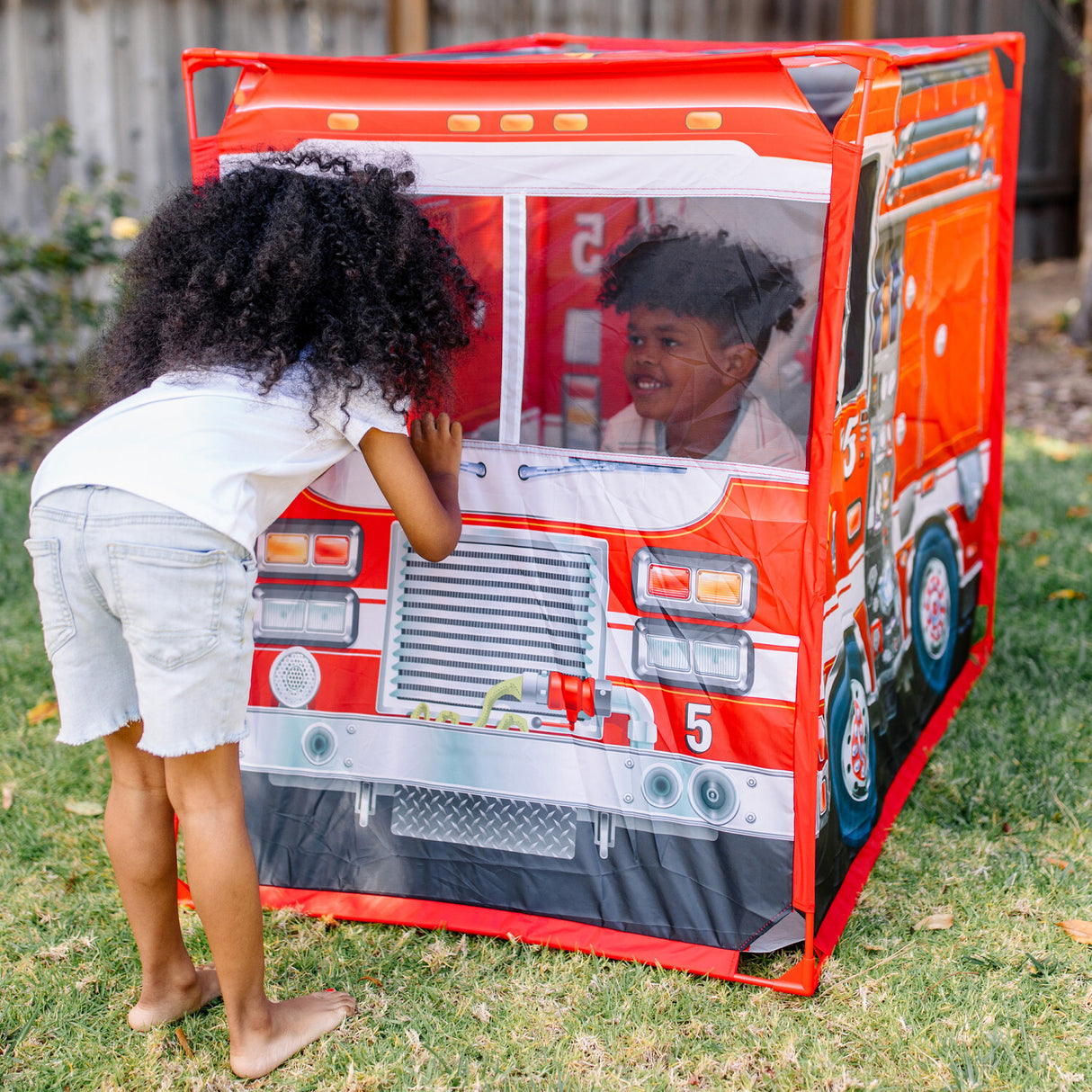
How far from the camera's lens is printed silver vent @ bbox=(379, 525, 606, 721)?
2.29 m

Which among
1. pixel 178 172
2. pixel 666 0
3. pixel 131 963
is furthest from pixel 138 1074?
pixel 666 0

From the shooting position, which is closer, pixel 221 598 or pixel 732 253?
pixel 221 598

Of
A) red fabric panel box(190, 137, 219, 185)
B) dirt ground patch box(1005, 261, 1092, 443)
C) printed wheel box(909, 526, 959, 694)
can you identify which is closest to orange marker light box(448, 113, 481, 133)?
red fabric panel box(190, 137, 219, 185)

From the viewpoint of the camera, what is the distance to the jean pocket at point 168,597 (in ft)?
5.86

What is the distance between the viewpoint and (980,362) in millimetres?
3352

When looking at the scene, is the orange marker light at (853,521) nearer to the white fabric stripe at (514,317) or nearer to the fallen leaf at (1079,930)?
the white fabric stripe at (514,317)

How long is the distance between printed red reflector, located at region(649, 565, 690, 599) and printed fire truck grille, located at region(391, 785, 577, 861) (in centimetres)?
47

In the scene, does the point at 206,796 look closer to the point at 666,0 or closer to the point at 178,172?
the point at 178,172

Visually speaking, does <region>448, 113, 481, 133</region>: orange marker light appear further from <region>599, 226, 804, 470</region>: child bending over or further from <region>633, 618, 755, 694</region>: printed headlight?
<region>633, 618, 755, 694</region>: printed headlight

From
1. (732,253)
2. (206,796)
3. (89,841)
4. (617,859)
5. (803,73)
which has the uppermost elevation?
(803,73)

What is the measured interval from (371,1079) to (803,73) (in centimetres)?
184

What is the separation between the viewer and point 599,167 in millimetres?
2119

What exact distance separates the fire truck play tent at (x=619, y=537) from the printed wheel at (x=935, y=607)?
0.40 metres

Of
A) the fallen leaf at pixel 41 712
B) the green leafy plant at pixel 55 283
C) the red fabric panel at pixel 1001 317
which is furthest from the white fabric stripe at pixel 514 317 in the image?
the green leafy plant at pixel 55 283
